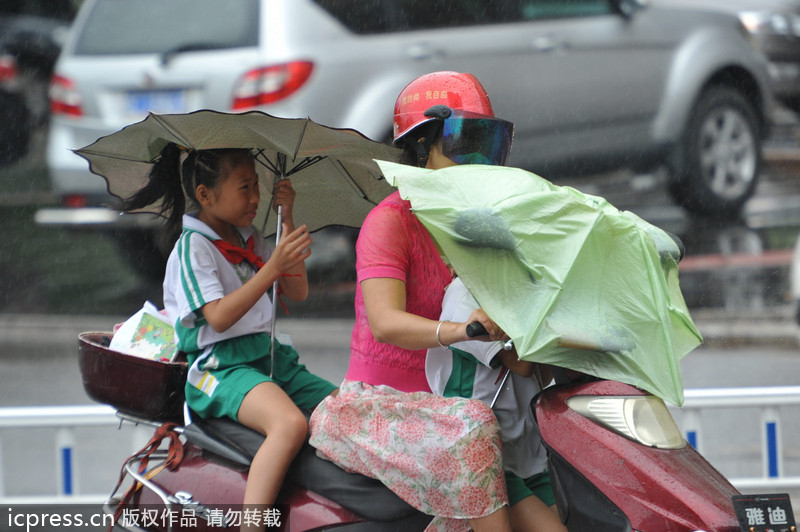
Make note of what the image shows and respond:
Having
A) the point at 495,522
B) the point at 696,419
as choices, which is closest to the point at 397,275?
the point at 495,522

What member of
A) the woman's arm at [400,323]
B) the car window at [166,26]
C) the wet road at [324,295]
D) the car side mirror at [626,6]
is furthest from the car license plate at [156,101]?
the woman's arm at [400,323]

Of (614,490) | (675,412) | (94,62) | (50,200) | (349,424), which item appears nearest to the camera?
(614,490)

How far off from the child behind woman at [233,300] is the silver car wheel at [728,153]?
6590 mm

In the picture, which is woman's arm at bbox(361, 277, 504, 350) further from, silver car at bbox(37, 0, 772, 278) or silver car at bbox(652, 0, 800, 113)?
silver car at bbox(652, 0, 800, 113)

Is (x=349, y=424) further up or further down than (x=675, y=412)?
further up

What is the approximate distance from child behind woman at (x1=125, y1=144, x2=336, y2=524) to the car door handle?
545cm

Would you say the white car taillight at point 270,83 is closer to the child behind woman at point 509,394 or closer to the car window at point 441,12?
the car window at point 441,12

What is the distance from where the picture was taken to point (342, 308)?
852cm

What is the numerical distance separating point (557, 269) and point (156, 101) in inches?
241

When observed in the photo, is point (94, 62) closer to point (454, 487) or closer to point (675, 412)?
point (675, 412)

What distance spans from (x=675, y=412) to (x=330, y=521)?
3004 millimetres

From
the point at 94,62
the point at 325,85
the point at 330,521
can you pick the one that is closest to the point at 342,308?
the point at 325,85

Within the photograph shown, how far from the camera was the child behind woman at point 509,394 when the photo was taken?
260 cm

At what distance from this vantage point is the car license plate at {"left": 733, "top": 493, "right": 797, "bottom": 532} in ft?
7.13
